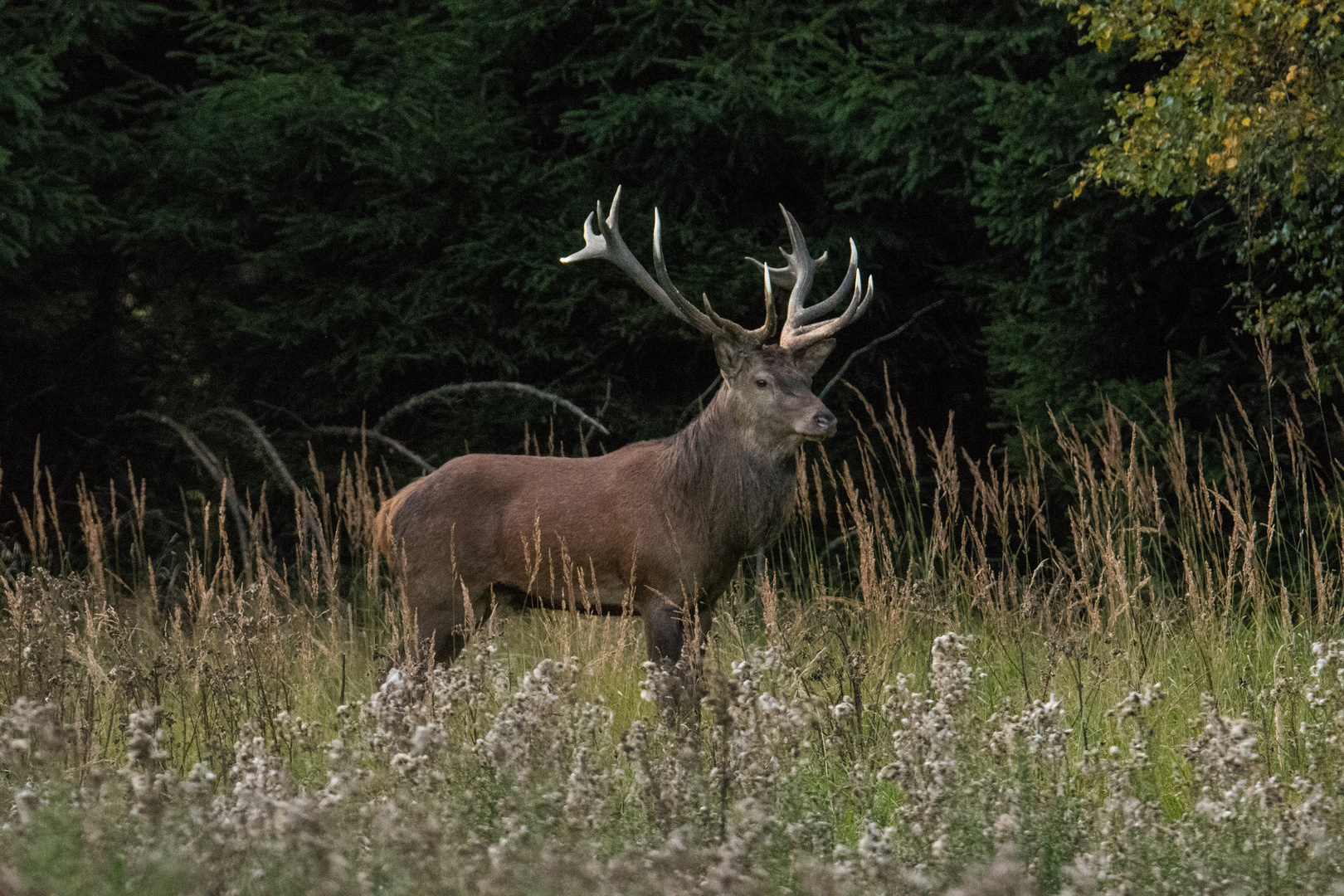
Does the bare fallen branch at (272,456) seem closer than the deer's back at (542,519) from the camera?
No

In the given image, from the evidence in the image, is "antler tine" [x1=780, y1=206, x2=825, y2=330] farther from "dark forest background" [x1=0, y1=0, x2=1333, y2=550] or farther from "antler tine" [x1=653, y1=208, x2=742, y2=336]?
"dark forest background" [x1=0, y1=0, x2=1333, y2=550]

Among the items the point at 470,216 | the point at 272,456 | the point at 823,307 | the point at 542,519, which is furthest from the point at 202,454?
the point at 823,307

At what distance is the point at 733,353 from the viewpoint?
5.42 m

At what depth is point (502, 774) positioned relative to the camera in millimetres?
3412

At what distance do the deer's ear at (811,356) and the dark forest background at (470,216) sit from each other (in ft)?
10.6

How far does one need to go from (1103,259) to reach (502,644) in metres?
3.86

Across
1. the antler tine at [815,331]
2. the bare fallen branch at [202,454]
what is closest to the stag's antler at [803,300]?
the antler tine at [815,331]

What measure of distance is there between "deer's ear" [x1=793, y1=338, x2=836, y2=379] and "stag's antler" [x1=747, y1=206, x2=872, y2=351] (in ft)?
0.12

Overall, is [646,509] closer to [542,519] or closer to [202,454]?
[542,519]

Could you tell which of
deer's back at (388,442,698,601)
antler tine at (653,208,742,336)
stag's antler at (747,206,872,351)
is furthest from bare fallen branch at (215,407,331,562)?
stag's antler at (747,206,872,351)

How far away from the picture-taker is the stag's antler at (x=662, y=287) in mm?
5375

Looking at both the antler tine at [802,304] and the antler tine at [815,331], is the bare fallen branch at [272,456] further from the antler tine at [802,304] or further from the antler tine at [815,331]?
the antler tine at [815,331]

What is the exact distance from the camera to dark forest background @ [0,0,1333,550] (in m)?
8.82

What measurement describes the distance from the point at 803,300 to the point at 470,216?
411 centimetres
